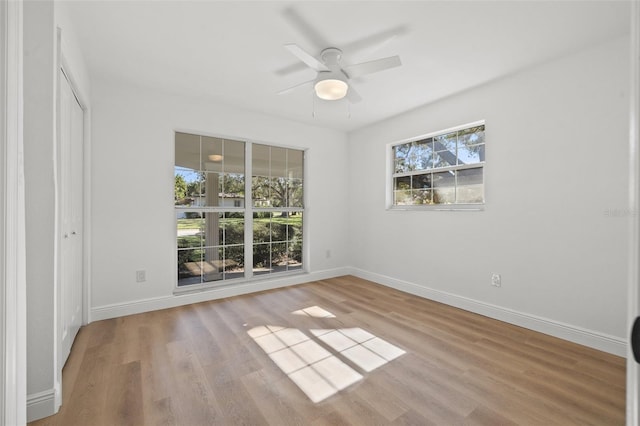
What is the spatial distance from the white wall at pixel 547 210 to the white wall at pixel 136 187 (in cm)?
279

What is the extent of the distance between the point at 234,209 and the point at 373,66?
2.66 metres

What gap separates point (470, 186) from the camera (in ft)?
11.3

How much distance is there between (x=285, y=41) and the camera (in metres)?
2.40

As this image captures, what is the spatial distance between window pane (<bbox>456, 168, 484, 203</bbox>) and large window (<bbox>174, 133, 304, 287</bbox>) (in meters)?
2.38

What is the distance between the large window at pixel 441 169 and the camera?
3371 millimetres

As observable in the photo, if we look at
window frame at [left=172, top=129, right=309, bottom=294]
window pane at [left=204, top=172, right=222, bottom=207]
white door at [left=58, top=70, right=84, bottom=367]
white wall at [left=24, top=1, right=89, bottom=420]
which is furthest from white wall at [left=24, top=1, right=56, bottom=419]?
window pane at [left=204, top=172, right=222, bottom=207]

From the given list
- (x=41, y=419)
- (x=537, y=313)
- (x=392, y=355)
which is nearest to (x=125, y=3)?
(x=41, y=419)

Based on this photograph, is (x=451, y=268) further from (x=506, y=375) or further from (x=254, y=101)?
(x=254, y=101)

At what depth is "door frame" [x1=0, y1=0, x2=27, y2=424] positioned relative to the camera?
604 mm

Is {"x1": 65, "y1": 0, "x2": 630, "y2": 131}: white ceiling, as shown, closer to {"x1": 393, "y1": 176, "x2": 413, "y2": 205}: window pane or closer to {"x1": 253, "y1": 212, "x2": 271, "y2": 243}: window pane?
{"x1": 393, "y1": 176, "x2": 413, "y2": 205}: window pane

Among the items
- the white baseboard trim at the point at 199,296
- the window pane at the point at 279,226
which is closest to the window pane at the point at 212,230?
the white baseboard trim at the point at 199,296

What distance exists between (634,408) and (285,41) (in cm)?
275

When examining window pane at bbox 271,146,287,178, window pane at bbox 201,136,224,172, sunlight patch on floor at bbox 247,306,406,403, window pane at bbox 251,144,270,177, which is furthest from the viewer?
window pane at bbox 271,146,287,178

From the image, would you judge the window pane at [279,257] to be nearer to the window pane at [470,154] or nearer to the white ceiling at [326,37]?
the white ceiling at [326,37]
